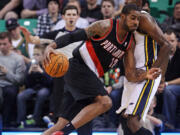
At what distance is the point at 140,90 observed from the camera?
4297 millimetres

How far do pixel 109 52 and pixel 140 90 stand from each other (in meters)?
0.54

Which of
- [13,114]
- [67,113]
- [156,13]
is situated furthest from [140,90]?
[156,13]

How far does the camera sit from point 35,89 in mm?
6613

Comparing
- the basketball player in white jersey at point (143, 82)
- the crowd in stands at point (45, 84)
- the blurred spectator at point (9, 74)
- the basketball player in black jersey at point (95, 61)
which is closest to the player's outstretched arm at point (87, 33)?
the basketball player in black jersey at point (95, 61)

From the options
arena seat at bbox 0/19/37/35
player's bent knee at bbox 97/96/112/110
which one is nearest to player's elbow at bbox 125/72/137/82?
player's bent knee at bbox 97/96/112/110

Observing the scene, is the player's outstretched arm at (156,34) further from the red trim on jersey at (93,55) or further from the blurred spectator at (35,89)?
the blurred spectator at (35,89)

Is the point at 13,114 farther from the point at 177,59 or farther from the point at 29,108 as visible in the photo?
the point at 177,59

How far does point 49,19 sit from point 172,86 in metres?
2.84

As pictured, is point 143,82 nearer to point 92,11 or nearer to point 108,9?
point 108,9

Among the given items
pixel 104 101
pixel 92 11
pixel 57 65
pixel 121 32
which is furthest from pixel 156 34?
pixel 92 11

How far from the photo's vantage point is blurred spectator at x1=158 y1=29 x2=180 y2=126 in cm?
606

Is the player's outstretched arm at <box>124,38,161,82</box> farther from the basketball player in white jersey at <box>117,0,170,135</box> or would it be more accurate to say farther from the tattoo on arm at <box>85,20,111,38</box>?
the tattoo on arm at <box>85,20,111,38</box>

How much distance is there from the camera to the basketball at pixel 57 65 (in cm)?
417

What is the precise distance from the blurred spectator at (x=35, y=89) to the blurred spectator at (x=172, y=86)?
1.93 m
